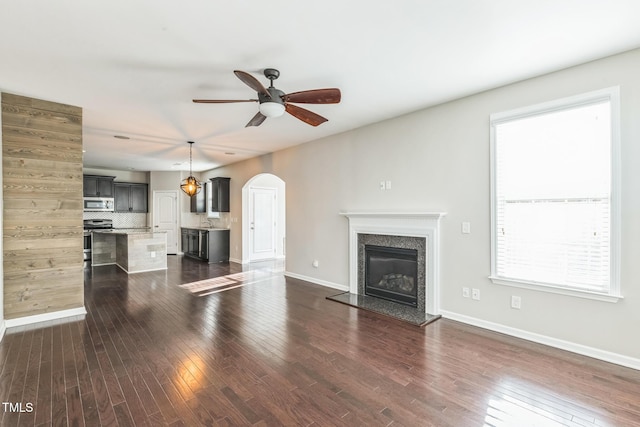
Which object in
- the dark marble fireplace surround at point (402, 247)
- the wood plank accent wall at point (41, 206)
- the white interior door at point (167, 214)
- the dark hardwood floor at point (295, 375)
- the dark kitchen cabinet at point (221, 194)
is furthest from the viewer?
the white interior door at point (167, 214)

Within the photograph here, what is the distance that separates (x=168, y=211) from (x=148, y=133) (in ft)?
17.3

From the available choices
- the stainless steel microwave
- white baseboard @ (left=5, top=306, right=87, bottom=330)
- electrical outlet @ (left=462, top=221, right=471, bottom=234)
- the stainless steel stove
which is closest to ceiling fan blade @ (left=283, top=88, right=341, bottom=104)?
electrical outlet @ (left=462, top=221, right=471, bottom=234)

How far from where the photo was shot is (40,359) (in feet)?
8.93

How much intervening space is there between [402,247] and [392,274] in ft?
1.56

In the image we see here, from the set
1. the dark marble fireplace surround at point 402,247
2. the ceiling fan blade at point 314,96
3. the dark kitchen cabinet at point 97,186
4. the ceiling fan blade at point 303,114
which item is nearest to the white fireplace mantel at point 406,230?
the dark marble fireplace surround at point 402,247

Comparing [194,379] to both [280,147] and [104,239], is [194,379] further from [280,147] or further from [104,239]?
[104,239]

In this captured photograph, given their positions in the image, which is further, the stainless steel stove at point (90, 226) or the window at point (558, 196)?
the stainless steel stove at point (90, 226)

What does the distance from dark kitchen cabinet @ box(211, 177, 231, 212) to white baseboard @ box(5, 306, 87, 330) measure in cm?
467

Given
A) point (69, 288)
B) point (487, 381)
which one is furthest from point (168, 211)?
point (487, 381)

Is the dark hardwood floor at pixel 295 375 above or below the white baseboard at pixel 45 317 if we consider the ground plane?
below

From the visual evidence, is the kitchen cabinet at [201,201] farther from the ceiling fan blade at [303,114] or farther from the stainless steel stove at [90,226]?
the ceiling fan blade at [303,114]

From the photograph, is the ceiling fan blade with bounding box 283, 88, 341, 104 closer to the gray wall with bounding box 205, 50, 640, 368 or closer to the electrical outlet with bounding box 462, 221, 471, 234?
the gray wall with bounding box 205, 50, 640, 368

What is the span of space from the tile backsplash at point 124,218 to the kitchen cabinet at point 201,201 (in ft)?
6.10

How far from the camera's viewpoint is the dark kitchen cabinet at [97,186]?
27.5ft
